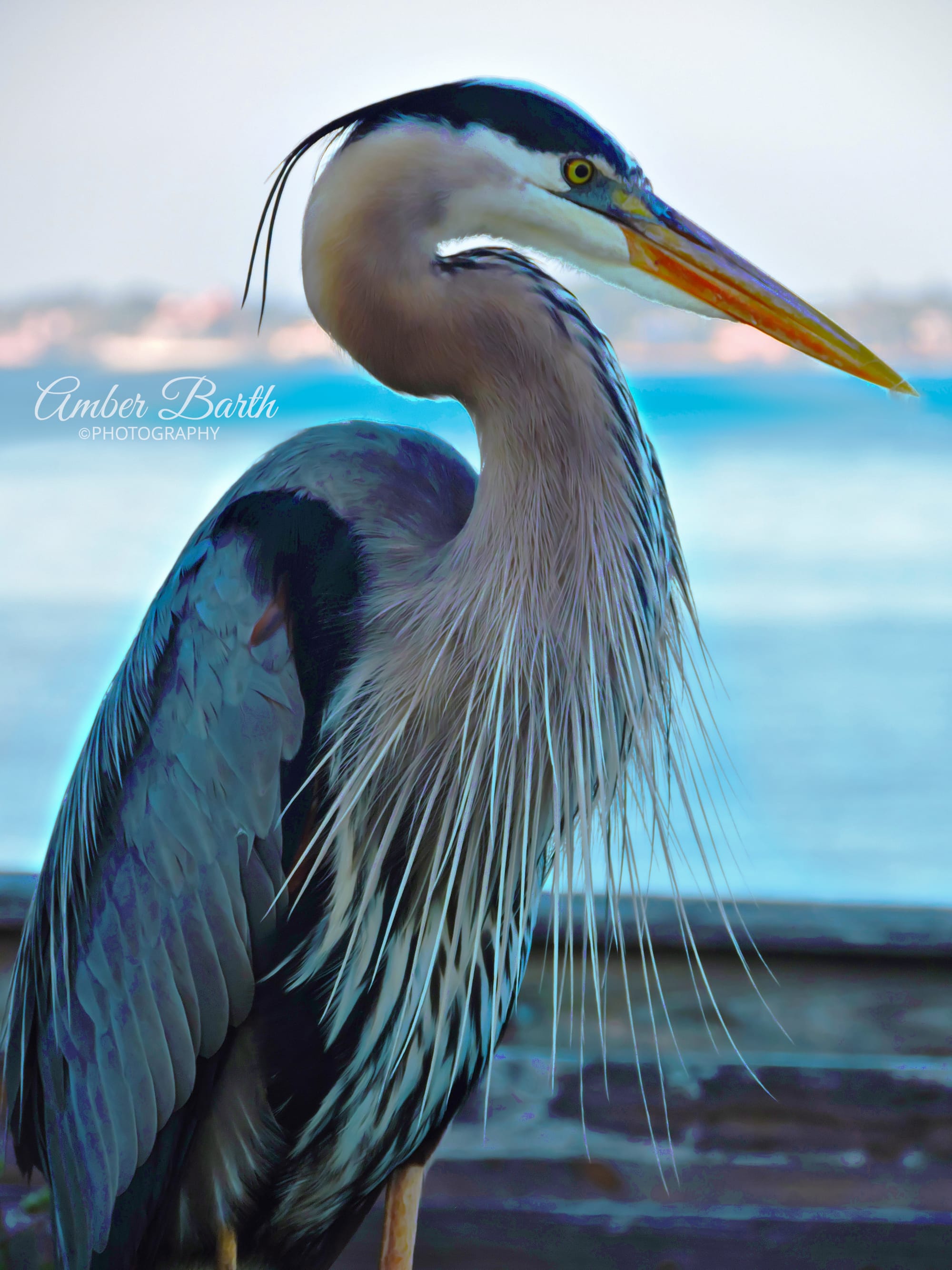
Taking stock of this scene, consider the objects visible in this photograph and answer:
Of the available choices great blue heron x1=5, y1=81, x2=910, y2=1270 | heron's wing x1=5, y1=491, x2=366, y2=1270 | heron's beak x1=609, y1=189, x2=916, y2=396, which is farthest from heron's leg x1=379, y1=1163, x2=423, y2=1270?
heron's beak x1=609, y1=189, x2=916, y2=396

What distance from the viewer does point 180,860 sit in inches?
35.2

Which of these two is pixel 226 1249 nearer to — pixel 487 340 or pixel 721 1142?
pixel 721 1142

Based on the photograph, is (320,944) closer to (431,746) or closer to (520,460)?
(431,746)

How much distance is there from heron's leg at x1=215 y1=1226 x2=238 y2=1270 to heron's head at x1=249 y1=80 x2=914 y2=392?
83 cm

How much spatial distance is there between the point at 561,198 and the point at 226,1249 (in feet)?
2.99

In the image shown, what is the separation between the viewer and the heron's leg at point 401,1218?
1080 mm

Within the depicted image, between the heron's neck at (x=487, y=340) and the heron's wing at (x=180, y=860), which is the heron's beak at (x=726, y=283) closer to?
the heron's neck at (x=487, y=340)

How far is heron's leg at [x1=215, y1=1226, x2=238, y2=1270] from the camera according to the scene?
99 centimetres

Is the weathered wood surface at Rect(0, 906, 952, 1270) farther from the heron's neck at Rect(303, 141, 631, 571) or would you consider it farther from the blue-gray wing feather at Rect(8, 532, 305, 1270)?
the heron's neck at Rect(303, 141, 631, 571)

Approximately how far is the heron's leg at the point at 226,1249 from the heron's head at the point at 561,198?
83 cm

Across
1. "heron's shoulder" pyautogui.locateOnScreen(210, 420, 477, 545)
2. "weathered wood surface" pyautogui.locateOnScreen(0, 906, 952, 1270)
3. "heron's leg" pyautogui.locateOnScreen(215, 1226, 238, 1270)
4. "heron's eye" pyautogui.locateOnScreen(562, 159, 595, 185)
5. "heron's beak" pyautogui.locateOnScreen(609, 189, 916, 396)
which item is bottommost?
"heron's leg" pyautogui.locateOnScreen(215, 1226, 238, 1270)

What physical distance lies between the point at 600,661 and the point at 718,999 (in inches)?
36.8

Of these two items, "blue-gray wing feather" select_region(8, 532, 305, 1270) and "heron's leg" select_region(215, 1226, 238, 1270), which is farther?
"heron's leg" select_region(215, 1226, 238, 1270)

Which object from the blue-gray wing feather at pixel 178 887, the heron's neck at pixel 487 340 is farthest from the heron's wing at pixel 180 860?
the heron's neck at pixel 487 340
